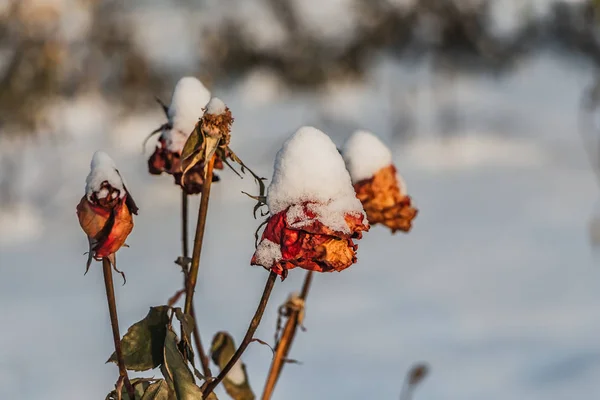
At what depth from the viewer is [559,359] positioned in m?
2.03

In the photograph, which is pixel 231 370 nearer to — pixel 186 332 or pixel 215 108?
pixel 186 332

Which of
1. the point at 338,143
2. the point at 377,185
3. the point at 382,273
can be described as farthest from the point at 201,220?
the point at 338,143

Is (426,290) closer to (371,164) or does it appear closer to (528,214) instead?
(528,214)

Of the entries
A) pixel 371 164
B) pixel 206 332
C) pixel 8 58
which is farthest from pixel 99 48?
pixel 371 164

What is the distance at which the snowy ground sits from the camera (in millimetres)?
1980

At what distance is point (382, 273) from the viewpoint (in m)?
2.87

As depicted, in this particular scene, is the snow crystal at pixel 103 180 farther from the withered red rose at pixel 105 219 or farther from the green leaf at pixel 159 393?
the green leaf at pixel 159 393

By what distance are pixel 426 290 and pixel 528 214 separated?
1.02 m

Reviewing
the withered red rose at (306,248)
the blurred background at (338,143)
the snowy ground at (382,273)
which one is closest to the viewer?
the withered red rose at (306,248)

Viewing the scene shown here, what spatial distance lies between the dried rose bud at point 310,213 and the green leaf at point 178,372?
0.11m

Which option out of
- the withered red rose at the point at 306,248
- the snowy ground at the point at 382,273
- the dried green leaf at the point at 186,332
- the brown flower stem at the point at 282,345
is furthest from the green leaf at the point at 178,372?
the snowy ground at the point at 382,273

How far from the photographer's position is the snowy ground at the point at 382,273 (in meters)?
1.98

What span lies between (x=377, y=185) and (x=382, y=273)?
2044mm

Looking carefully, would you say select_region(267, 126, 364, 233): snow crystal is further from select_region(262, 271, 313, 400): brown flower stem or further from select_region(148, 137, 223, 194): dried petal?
select_region(262, 271, 313, 400): brown flower stem
